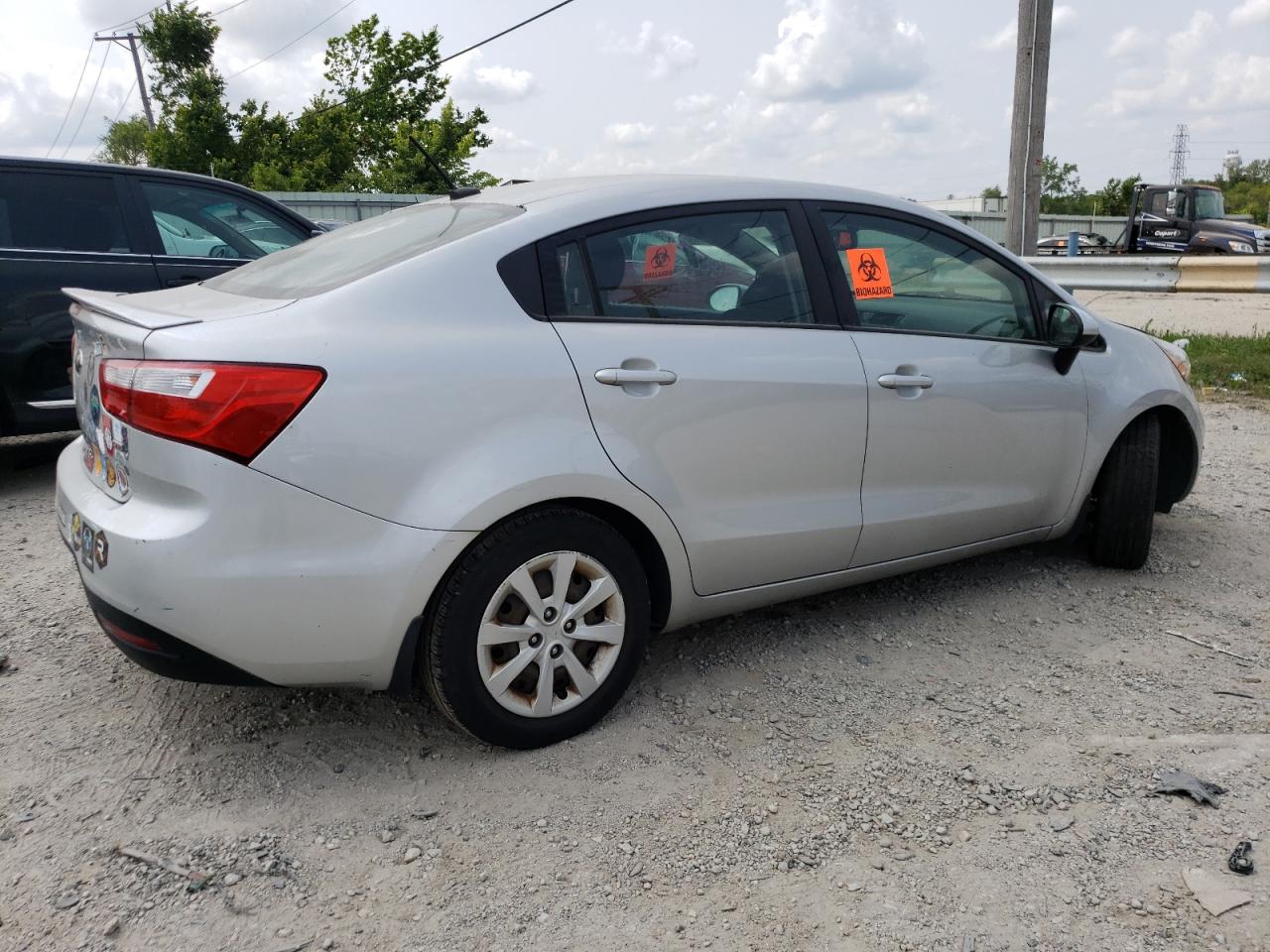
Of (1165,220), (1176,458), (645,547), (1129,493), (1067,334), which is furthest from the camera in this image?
(1165,220)

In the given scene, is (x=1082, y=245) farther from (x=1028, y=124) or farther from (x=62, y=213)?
(x=62, y=213)

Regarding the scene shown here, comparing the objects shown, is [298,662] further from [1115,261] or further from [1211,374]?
[1115,261]

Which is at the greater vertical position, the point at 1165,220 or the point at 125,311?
the point at 125,311

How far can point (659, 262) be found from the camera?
3.04 metres

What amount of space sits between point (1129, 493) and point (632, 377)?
2407 millimetres

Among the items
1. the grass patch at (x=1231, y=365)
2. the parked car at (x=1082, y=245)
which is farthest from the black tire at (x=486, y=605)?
the parked car at (x=1082, y=245)

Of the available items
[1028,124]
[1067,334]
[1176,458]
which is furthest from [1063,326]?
[1028,124]

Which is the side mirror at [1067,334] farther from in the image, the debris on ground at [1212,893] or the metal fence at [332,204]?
the metal fence at [332,204]

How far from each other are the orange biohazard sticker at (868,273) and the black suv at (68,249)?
151 inches

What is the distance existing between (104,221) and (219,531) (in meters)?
3.98

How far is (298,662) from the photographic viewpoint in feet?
8.16

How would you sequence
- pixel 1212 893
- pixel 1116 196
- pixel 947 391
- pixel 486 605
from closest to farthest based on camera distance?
1. pixel 1212 893
2. pixel 486 605
3. pixel 947 391
4. pixel 1116 196

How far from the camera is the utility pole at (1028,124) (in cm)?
1070

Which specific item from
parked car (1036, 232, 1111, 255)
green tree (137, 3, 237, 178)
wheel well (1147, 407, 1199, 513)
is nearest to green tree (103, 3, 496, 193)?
green tree (137, 3, 237, 178)
